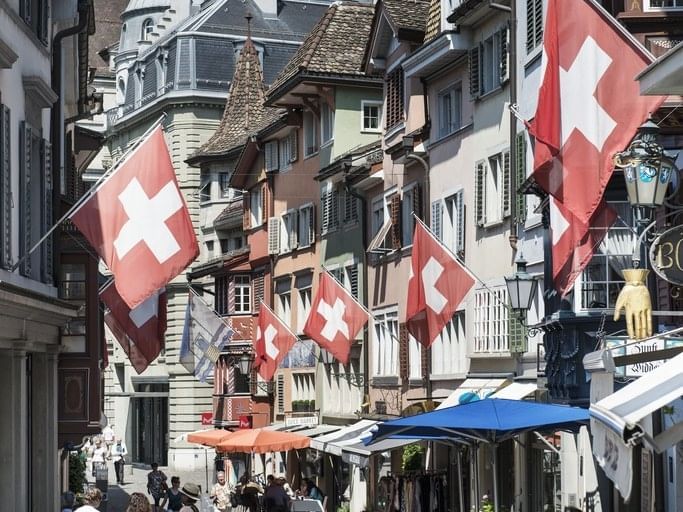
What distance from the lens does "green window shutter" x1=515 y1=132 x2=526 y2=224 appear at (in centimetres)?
3088

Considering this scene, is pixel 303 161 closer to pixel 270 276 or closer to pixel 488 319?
pixel 270 276

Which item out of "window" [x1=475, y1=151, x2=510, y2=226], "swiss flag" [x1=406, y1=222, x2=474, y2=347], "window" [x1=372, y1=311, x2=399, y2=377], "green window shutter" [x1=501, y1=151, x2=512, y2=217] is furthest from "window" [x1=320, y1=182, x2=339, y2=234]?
"swiss flag" [x1=406, y1=222, x2=474, y2=347]

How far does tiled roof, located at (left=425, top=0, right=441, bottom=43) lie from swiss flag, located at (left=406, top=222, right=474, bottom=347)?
9.13 metres

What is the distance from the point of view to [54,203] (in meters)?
29.3

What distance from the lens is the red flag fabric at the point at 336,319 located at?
3897cm

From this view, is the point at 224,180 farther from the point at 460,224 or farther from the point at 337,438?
the point at 460,224

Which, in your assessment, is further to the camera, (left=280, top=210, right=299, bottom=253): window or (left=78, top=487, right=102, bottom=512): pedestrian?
(left=280, top=210, right=299, bottom=253): window

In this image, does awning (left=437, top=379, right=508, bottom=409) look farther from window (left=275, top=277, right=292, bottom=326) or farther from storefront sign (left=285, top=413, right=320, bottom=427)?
window (left=275, top=277, right=292, bottom=326)

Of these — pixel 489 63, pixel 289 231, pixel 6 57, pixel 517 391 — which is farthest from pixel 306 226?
pixel 6 57

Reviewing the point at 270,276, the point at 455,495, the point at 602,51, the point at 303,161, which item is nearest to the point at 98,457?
the point at 270,276

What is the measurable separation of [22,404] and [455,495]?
13.5m

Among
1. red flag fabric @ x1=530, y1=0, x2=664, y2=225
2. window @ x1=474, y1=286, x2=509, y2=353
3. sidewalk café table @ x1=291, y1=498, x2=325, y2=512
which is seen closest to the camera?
red flag fabric @ x1=530, y1=0, x2=664, y2=225

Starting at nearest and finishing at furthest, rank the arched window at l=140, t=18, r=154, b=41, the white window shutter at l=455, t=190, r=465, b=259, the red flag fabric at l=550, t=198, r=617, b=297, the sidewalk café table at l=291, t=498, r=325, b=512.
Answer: the red flag fabric at l=550, t=198, r=617, b=297, the sidewalk café table at l=291, t=498, r=325, b=512, the white window shutter at l=455, t=190, r=465, b=259, the arched window at l=140, t=18, r=154, b=41

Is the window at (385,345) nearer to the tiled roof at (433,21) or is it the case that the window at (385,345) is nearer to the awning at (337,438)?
the awning at (337,438)
